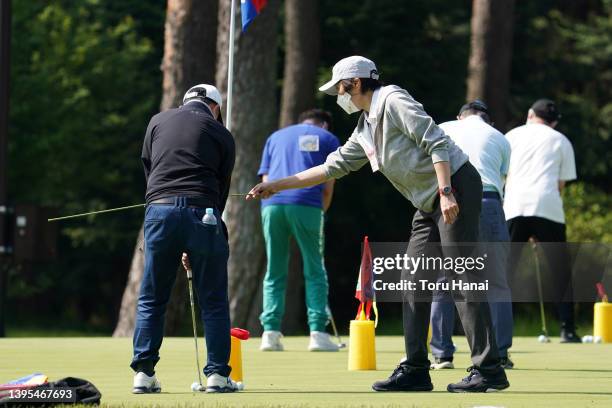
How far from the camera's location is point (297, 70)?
22.7 meters

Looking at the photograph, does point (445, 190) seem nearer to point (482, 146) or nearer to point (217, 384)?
point (217, 384)

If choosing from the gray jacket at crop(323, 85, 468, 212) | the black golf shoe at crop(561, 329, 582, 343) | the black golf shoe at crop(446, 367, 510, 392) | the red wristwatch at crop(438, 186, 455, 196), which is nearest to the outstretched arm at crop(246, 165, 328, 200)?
the gray jacket at crop(323, 85, 468, 212)

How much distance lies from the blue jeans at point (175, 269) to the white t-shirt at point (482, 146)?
7.76 ft

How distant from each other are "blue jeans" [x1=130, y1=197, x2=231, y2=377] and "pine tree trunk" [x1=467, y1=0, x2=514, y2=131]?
13.5 meters

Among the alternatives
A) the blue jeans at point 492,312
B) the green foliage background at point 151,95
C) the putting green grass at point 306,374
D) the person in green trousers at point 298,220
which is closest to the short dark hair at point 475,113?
the blue jeans at point 492,312

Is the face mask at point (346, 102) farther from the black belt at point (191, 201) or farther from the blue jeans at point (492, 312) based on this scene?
the blue jeans at point (492, 312)

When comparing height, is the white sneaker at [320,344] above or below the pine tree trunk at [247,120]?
below

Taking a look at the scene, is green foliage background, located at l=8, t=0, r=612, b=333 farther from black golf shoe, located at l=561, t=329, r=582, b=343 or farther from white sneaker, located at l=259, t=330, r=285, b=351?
white sneaker, located at l=259, t=330, r=285, b=351

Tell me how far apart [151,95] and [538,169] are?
18.5 meters

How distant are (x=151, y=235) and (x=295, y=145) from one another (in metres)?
3.89

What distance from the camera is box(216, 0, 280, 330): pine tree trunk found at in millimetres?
17609

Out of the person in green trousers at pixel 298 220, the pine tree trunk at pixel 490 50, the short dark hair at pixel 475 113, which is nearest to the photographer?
the short dark hair at pixel 475 113

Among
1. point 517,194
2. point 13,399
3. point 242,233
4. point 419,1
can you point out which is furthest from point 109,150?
point 13,399

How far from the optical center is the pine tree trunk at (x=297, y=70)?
22391mm
